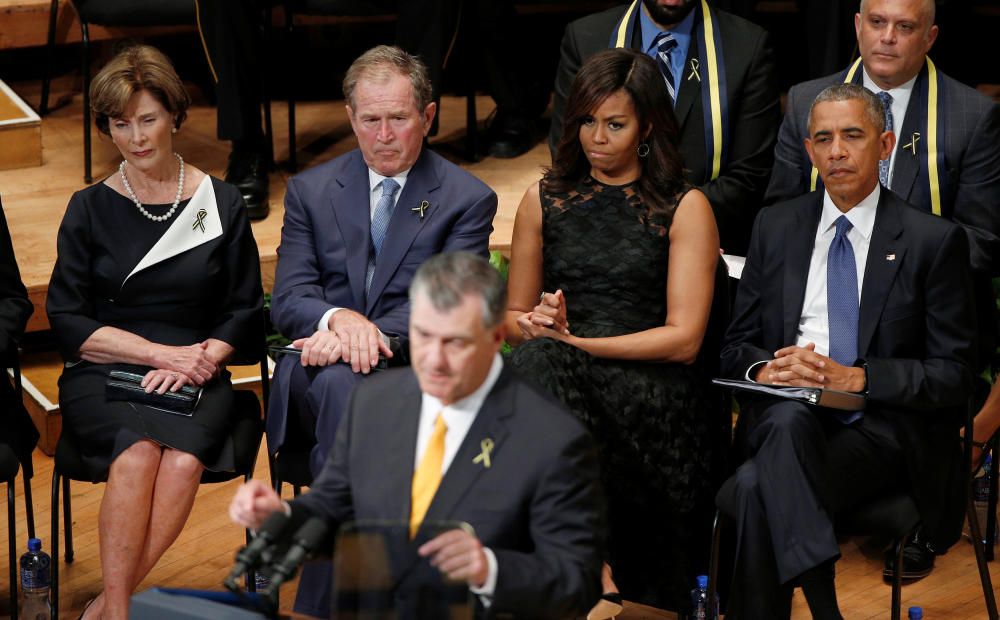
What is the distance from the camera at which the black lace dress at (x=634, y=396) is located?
363 cm

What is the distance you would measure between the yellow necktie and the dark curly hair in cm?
129

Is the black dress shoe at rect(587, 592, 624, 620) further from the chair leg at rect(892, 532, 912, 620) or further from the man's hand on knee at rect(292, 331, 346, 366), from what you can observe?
the man's hand on knee at rect(292, 331, 346, 366)

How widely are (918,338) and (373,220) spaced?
1.38 m

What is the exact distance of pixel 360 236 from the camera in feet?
12.7

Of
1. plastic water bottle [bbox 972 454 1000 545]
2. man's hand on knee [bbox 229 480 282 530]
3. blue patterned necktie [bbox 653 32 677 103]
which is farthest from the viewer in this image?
blue patterned necktie [bbox 653 32 677 103]

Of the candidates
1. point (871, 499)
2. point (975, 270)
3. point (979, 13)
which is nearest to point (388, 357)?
point (871, 499)

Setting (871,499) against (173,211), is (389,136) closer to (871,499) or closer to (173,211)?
(173,211)

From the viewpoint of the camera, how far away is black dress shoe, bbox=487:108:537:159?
19.3ft

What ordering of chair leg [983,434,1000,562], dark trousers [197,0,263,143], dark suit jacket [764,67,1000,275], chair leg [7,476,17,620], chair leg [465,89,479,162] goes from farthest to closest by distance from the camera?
1. chair leg [465,89,479,162]
2. dark trousers [197,0,263,143]
3. chair leg [983,434,1000,562]
4. dark suit jacket [764,67,1000,275]
5. chair leg [7,476,17,620]

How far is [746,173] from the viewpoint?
443 centimetres

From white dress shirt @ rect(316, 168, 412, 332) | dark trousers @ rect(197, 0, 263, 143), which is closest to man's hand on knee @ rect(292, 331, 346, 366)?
white dress shirt @ rect(316, 168, 412, 332)

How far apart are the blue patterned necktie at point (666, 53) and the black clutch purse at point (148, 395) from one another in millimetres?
1686

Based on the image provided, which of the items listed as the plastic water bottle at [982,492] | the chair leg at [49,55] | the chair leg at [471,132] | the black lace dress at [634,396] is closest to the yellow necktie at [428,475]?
the black lace dress at [634,396]

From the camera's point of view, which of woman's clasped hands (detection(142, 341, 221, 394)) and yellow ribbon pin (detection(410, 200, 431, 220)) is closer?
woman's clasped hands (detection(142, 341, 221, 394))
